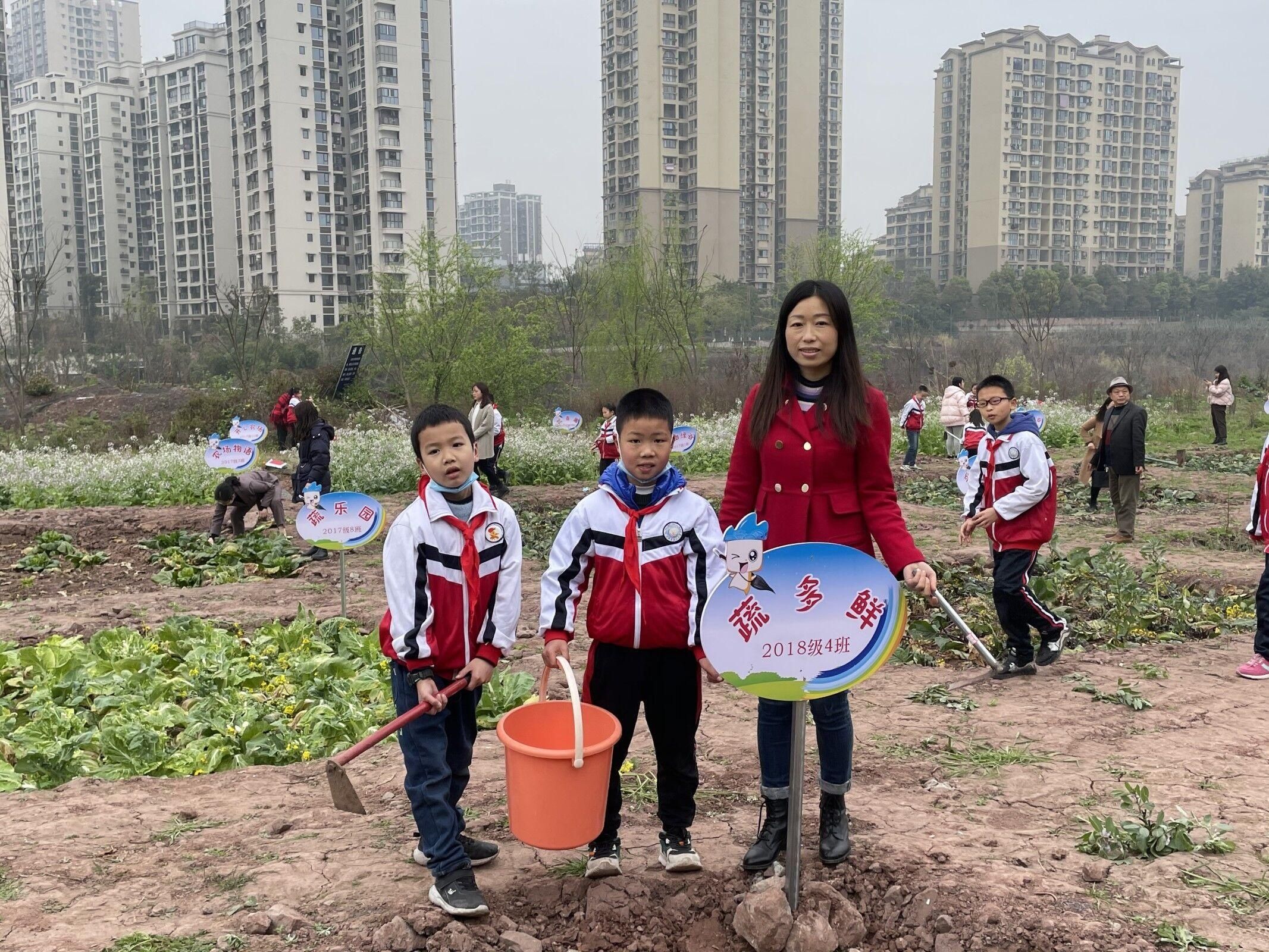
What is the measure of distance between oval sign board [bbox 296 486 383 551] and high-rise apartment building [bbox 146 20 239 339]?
6948cm

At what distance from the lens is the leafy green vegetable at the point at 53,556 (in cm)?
955

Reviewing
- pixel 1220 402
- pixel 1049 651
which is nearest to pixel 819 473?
pixel 1049 651

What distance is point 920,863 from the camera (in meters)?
3.21

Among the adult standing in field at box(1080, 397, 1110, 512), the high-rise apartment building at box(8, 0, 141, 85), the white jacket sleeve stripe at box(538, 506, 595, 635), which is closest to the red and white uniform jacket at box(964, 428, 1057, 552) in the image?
the white jacket sleeve stripe at box(538, 506, 595, 635)

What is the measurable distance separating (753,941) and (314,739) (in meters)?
2.74

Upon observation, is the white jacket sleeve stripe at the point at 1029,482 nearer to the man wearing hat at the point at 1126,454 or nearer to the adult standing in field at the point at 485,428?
the man wearing hat at the point at 1126,454

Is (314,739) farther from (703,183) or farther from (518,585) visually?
(703,183)

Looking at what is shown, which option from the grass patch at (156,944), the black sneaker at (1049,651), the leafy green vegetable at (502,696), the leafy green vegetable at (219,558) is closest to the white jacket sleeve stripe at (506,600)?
the grass patch at (156,944)

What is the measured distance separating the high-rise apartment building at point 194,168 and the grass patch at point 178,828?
2862 inches

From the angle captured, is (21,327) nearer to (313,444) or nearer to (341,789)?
(313,444)

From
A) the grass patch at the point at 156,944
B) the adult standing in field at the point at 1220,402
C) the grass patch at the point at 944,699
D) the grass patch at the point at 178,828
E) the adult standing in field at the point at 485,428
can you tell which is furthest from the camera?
the adult standing in field at the point at 1220,402

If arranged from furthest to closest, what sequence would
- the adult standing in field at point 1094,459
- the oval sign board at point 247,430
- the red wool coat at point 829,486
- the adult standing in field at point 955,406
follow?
the adult standing in field at point 955,406 → the oval sign board at point 247,430 → the adult standing in field at point 1094,459 → the red wool coat at point 829,486

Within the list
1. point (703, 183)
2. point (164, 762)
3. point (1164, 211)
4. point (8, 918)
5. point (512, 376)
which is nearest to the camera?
point (8, 918)

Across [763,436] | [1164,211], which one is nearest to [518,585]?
[763,436]
